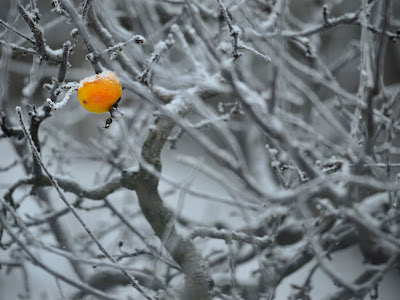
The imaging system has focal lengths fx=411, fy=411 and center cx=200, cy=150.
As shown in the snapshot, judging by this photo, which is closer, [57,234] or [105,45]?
[105,45]

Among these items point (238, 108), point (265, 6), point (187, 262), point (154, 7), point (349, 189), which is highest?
point (154, 7)

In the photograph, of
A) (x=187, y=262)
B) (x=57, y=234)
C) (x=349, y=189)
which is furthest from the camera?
(x=57, y=234)

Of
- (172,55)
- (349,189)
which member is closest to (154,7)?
(172,55)

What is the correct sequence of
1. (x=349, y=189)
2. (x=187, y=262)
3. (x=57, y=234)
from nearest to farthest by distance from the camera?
(x=349, y=189) < (x=187, y=262) < (x=57, y=234)

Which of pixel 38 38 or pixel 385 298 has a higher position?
pixel 38 38

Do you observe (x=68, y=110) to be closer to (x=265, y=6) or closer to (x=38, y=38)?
(x=265, y=6)

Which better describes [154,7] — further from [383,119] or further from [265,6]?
[383,119]
